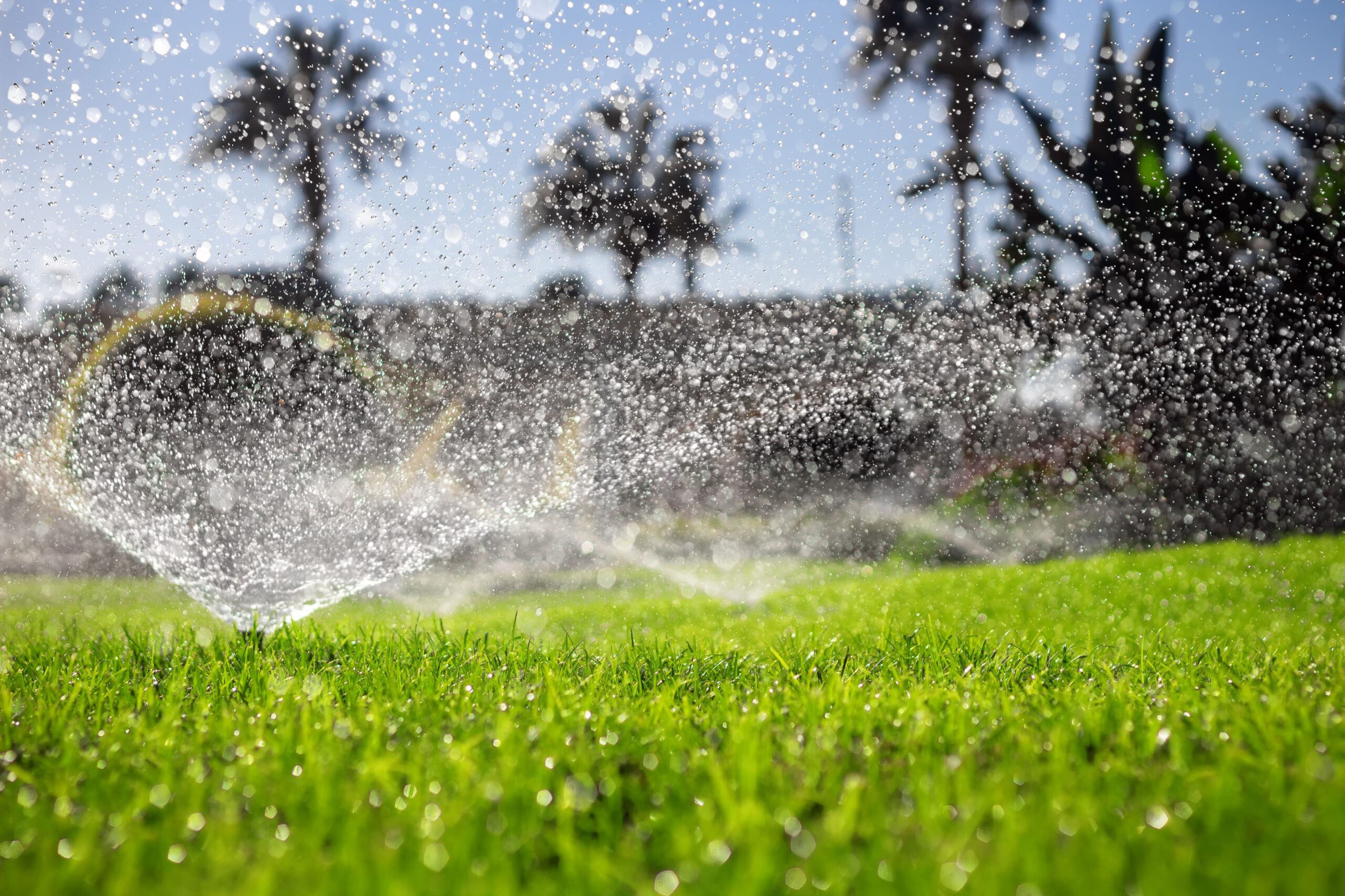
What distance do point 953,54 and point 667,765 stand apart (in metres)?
20.8

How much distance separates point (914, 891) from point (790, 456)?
12384 mm

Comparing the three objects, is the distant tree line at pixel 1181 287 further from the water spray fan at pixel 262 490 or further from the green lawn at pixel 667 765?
the green lawn at pixel 667 765

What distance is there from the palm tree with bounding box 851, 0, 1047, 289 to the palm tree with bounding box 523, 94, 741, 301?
14.9ft

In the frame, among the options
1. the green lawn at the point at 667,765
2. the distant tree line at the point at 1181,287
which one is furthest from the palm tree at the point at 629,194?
the green lawn at the point at 667,765

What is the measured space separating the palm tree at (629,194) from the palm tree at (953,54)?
4536 mm

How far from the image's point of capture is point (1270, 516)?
9453 millimetres

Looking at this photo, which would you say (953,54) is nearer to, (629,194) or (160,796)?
(629,194)

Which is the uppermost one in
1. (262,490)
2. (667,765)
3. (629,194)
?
(629,194)

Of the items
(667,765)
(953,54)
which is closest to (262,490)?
(667,765)

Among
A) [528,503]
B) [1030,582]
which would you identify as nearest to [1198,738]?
[1030,582]

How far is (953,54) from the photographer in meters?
19.5

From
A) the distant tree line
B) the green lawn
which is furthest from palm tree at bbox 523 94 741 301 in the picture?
the green lawn

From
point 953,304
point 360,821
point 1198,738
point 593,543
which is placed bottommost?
point 593,543

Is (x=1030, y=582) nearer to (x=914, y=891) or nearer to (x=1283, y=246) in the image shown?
(x=914, y=891)
